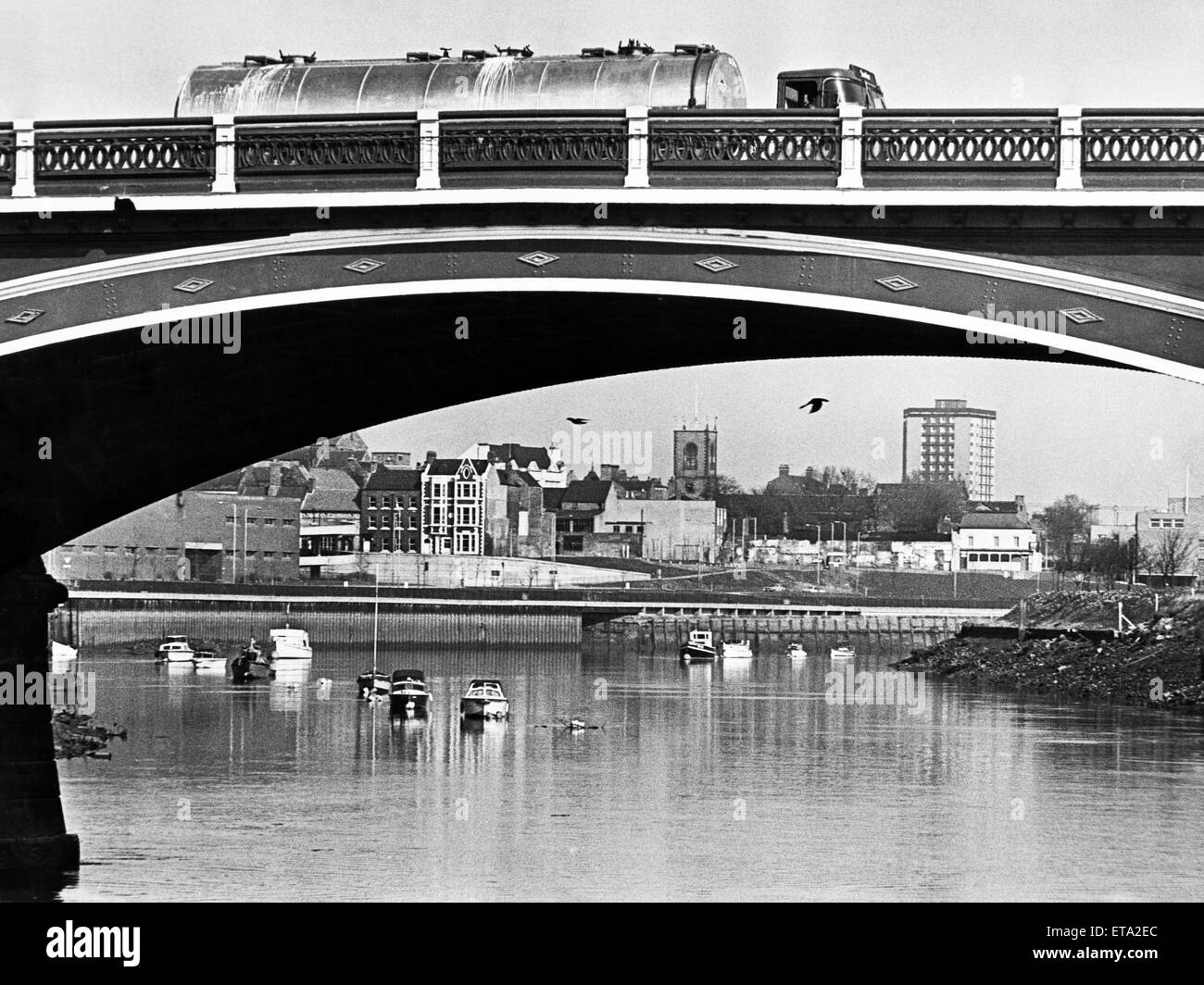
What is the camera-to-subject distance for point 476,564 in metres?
175

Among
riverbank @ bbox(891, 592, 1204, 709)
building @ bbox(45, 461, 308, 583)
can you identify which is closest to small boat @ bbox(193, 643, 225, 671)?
building @ bbox(45, 461, 308, 583)

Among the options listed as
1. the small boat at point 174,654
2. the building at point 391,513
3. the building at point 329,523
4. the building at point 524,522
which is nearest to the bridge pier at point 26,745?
the small boat at point 174,654

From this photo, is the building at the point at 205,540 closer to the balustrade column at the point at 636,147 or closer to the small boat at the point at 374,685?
the small boat at the point at 374,685

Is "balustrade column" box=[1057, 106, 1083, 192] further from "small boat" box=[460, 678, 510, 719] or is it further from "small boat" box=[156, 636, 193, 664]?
"small boat" box=[156, 636, 193, 664]

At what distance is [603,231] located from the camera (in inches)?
967

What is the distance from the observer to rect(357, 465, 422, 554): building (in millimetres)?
187500

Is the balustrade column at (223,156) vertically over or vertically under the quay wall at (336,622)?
over

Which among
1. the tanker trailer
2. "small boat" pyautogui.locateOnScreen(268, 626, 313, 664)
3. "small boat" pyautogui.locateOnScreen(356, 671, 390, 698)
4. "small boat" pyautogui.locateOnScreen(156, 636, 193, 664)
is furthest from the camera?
"small boat" pyautogui.locateOnScreen(156, 636, 193, 664)

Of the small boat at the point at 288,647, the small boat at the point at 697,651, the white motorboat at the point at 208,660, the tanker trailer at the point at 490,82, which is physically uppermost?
the tanker trailer at the point at 490,82

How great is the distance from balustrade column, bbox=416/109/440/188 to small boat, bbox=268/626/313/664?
103 m

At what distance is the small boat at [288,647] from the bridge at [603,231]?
326 feet

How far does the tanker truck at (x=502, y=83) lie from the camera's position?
2786 centimetres

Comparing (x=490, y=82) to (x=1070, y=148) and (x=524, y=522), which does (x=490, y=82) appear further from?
(x=524, y=522)
